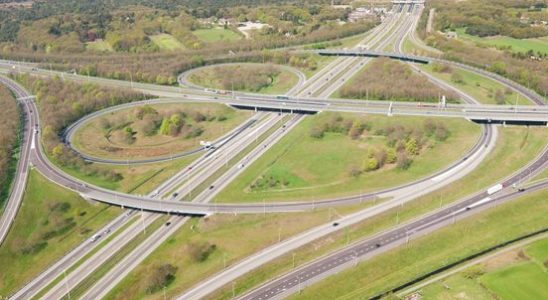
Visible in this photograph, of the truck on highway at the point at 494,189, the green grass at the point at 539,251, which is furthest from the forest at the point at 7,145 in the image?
the green grass at the point at 539,251

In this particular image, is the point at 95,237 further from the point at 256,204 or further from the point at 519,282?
the point at 519,282

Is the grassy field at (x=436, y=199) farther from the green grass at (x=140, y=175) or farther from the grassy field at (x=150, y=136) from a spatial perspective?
the grassy field at (x=150, y=136)

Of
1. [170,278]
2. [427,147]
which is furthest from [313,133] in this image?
[170,278]

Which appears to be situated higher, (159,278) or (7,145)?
(7,145)

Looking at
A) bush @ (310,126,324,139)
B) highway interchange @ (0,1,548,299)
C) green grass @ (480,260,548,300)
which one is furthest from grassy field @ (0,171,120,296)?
green grass @ (480,260,548,300)

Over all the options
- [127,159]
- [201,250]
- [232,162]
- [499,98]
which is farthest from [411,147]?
[127,159]

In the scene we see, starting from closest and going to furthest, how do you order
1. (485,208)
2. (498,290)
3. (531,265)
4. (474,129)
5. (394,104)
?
(498,290) → (531,265) → (485,208) → (474,129) → (394,104)

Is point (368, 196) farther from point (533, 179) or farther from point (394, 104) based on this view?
point (394, 104)
